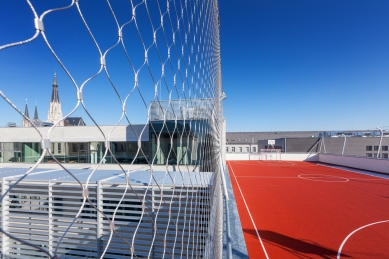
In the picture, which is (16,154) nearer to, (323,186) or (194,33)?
(194,33)

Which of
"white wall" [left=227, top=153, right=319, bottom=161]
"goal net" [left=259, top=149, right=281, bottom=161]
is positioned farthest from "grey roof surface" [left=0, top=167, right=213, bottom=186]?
"goal net" [left=259, top=149, right=281, bottom=161]

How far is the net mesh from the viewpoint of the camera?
357 millimetres

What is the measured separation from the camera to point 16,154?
13.6 ft

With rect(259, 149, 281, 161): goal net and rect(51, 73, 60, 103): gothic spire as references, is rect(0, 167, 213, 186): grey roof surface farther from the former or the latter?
rect(259, 149, 281, 161): goal net

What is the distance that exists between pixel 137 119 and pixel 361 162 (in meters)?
9.00

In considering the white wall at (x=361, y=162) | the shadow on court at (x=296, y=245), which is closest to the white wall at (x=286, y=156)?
the white wall at (x=361, y=162)

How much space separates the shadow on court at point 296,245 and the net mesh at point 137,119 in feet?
3.84

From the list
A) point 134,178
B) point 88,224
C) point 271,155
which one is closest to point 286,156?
point 271,155

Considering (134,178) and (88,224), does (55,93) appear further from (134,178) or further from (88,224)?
(88,224)

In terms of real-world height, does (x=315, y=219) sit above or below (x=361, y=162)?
below

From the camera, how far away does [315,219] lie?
2.96 meters

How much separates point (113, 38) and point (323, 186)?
5.51 meters

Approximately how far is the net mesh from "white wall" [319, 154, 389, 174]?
715 cm

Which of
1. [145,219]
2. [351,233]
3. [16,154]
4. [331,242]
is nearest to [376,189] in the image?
[351,233]
